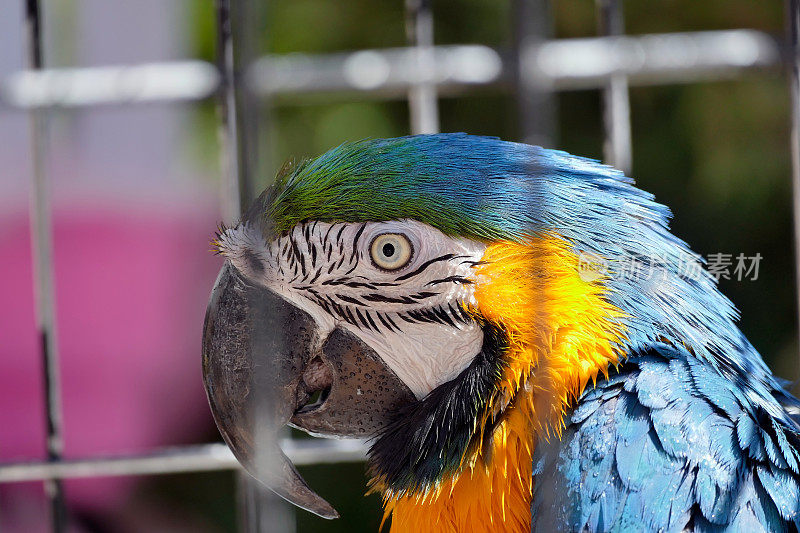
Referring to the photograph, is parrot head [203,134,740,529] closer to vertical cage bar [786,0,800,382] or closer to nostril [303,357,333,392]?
nostril [303,357,333,392]

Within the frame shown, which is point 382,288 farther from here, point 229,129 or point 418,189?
point 229,129

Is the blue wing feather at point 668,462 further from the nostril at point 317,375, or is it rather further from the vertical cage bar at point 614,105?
the vertical cage bar at point 614,105

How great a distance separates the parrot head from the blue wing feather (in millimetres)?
35

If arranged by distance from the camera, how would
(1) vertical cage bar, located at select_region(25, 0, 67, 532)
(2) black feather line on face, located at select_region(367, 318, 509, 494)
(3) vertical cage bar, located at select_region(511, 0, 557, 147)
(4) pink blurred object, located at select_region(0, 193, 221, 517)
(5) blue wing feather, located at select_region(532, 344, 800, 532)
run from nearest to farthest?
(3) vertical cage bar, located at select_region(511, 0, 557, 147) < (5) blue wing feather, located at select_region(532, 344, 800, 532) < (2) black feather line on face, located at select_region(367, 318, 509, 494) < (1) vertical cage bar, located at select_region(25, 0, 67, 532) < (4) pink blurred object, located at select_region(0, 193, 221, 517)

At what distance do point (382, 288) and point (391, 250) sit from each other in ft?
0.14

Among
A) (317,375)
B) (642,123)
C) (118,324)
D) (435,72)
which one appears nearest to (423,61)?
(435,72)

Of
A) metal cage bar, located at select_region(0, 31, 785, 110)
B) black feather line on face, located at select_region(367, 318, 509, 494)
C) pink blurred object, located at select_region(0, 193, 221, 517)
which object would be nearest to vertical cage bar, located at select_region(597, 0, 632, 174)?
metal cage bar, located at select_region(0, 31, 785, 110)

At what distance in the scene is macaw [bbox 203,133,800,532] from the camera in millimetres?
770

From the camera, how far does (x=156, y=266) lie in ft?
6.59

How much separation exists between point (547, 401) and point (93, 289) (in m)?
1.49

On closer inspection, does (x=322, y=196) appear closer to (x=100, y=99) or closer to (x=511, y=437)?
(x=511, y=437)

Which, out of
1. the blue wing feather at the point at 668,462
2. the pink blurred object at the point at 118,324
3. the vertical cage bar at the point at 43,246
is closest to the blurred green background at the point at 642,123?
the pink blurred object at the point at 118,324

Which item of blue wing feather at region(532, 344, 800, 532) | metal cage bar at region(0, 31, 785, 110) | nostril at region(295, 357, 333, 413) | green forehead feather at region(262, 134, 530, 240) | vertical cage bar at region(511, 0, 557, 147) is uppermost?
metal cage bar at region(0, 31, 785, 110)

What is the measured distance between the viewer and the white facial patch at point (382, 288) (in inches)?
33.7
